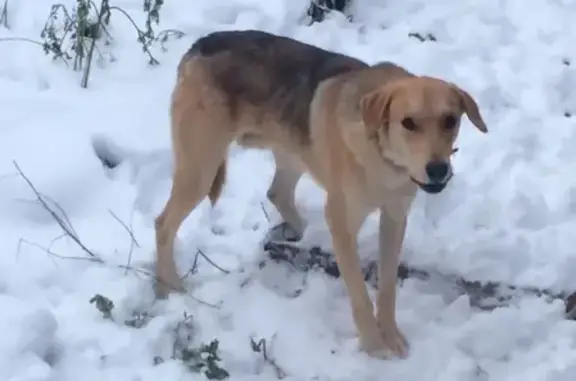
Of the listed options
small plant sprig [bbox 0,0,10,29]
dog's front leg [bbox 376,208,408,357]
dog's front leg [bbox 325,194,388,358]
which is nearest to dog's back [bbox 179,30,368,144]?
dog's front leg [bbox 325,194,388,358]

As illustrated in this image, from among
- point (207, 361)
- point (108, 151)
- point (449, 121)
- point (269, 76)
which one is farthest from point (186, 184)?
point (449, 121)

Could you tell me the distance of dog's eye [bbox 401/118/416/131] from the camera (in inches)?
155

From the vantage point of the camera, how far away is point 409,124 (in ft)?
12.9

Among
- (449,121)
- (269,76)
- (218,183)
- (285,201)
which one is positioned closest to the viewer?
(449,121)

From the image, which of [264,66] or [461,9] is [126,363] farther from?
[461,9]

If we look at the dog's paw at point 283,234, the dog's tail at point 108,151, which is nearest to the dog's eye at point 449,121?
the dog's paw at point 283,234

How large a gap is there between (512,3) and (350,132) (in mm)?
3682

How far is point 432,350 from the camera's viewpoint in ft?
14.4

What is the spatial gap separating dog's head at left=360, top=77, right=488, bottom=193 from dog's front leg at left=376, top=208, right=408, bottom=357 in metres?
0.53

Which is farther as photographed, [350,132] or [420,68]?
[420,68]

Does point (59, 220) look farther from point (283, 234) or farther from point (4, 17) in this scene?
point (4, 17)

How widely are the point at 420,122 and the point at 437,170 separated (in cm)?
20

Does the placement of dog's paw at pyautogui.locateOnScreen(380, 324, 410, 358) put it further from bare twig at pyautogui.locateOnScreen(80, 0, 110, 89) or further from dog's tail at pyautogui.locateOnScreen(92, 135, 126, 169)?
bare twig at pyautogui.locateOnScreen(80, 0, 110, 89)

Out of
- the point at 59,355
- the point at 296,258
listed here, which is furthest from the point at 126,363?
the point at 296,258
